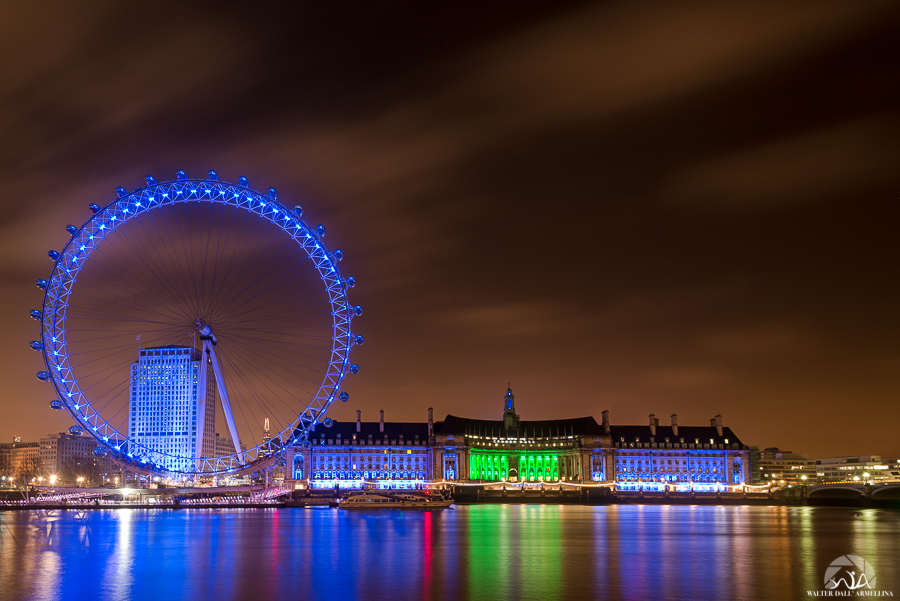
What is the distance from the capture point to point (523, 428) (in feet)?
653

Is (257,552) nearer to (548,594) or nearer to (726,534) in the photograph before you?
(548,594)

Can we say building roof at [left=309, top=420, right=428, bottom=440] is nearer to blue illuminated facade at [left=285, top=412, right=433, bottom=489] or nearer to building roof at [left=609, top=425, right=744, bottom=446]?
blue illuminated facade at [left=285, top=412, right=433, bottom=489]

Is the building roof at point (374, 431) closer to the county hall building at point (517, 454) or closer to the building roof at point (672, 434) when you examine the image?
the county hall building at point (517, 454)

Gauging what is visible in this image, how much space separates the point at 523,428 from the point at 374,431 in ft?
125

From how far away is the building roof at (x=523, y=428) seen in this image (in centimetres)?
18450

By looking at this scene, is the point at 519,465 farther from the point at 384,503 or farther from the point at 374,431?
the point at 384,503

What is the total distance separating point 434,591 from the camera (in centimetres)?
2897

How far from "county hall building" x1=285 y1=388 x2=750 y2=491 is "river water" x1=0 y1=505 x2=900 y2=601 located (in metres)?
114

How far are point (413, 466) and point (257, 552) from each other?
458 feet

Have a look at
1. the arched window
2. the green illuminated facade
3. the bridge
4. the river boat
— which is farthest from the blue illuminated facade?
A: the bridge

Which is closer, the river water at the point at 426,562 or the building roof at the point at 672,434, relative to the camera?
the river water at the point at 426,562

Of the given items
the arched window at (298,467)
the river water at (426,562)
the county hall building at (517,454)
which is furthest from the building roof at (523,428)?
the river water at (426,562)

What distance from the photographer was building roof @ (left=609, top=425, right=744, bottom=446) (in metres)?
187

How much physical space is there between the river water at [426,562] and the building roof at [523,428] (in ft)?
399
